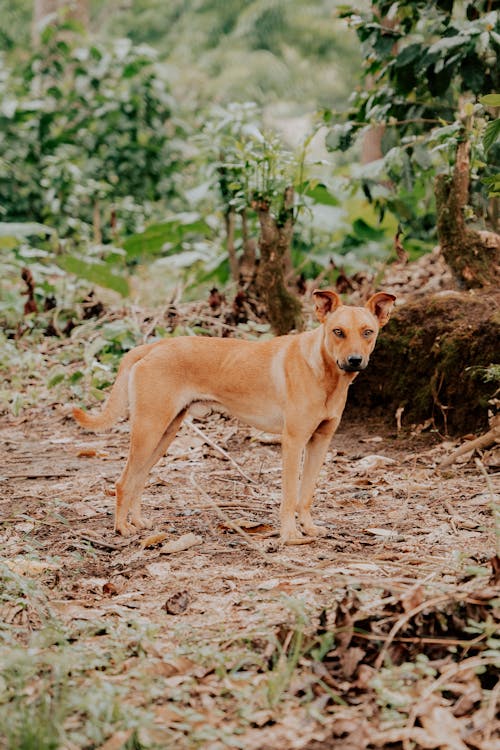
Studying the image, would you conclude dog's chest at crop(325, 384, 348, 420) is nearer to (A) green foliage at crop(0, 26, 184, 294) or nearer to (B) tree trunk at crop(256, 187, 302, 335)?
(B) tree trunk at crop(256, 187, 302, 335)

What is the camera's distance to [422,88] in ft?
25.3

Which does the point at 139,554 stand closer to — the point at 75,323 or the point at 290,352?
the point at 290,352

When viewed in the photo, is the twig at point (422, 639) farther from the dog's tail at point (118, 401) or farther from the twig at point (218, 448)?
the twig at point (218, 448)

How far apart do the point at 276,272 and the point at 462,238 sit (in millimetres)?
1704

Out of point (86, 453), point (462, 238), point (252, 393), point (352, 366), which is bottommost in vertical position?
point (86, 453)

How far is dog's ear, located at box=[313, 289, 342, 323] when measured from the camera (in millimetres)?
4727

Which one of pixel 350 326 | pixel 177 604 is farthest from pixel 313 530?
pixel 177 604

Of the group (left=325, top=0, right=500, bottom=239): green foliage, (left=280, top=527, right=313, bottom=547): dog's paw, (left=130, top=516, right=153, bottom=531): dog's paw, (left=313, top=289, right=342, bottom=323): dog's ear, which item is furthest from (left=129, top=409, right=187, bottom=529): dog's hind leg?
(left=325, top=0, right=500, bottom=239): green foliage

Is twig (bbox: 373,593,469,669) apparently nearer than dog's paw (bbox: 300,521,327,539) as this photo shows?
Yes

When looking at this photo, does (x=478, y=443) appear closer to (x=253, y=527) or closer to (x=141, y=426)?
(x=253, y=527)

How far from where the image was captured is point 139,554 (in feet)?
15.2

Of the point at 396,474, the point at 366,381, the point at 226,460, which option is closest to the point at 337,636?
the point at 396,474

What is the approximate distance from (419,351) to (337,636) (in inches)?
149

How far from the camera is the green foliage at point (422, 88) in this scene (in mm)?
6742
